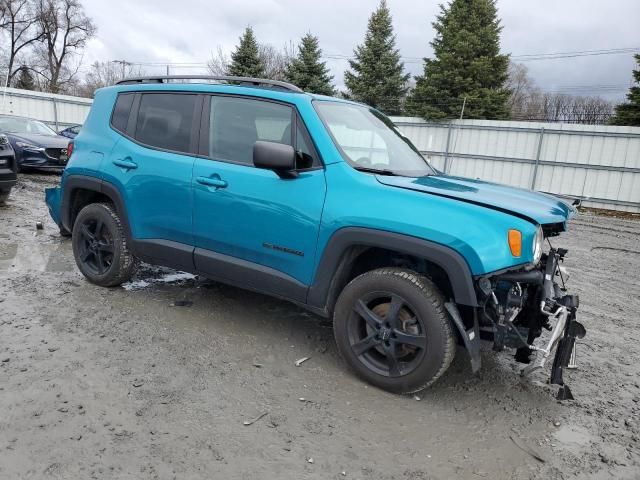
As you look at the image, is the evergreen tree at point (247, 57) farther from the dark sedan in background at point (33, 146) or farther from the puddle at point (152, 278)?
the puddle at point (152, 278)

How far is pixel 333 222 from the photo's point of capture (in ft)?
10.2

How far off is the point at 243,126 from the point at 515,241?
214cm

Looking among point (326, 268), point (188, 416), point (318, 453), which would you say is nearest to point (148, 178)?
point (326, 268)

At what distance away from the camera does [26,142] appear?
11602mm

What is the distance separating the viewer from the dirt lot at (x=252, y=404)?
240cm

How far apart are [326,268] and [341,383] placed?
2.50ft

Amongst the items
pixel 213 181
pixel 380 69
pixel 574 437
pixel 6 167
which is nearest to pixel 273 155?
pixel 213 181

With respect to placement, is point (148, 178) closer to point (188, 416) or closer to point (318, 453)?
point (188, 416)

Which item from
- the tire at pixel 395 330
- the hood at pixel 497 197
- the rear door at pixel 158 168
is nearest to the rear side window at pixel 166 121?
the rear door at pixel 158 168

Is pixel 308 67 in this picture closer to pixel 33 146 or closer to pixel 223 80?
pixel 33 146

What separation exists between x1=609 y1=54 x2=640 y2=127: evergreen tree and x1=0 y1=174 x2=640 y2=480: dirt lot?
58.1ft

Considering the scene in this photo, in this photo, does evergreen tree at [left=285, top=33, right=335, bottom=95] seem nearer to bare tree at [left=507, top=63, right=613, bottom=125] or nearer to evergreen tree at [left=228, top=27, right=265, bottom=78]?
evergreen tree at [left=228, top=27, right=265, bottom=78]

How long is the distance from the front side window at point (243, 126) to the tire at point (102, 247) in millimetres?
1316

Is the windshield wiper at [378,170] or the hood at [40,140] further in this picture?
the hood at [40,140]
